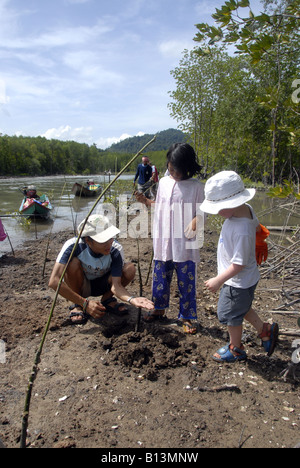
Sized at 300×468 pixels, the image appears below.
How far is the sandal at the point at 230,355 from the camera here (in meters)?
2.27

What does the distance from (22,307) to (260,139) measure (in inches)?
868

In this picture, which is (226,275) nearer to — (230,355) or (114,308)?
(230,355)

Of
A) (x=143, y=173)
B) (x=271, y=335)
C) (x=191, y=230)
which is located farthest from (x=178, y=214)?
(x=143, y=173)

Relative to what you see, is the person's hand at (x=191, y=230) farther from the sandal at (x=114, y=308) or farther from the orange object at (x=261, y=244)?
the sandal at (x=114, y=308)

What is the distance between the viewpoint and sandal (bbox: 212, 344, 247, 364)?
227 centimetres

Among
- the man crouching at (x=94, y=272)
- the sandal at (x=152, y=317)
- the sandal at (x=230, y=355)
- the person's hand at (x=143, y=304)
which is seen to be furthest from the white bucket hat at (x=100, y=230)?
the sandal at (x=230, y=355)

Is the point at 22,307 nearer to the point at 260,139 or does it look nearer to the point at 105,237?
the point at 105,237

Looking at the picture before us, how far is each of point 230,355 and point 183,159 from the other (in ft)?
5.07

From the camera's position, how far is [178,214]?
102 inches

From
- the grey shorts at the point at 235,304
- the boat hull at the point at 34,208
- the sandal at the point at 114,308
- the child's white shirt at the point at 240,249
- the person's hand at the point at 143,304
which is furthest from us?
the boat hull at the point at 34,208

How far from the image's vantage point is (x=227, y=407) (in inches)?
72.9

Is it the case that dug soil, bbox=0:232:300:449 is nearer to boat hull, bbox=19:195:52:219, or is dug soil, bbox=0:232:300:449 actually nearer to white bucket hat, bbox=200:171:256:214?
white bucket hat, bbox=200:171:256:214

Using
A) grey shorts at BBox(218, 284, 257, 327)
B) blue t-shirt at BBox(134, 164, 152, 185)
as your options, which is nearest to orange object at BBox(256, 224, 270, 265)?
grey shorts at BBox(218, 284, 257, 327)

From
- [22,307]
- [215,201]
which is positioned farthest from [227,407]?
[22,307]
